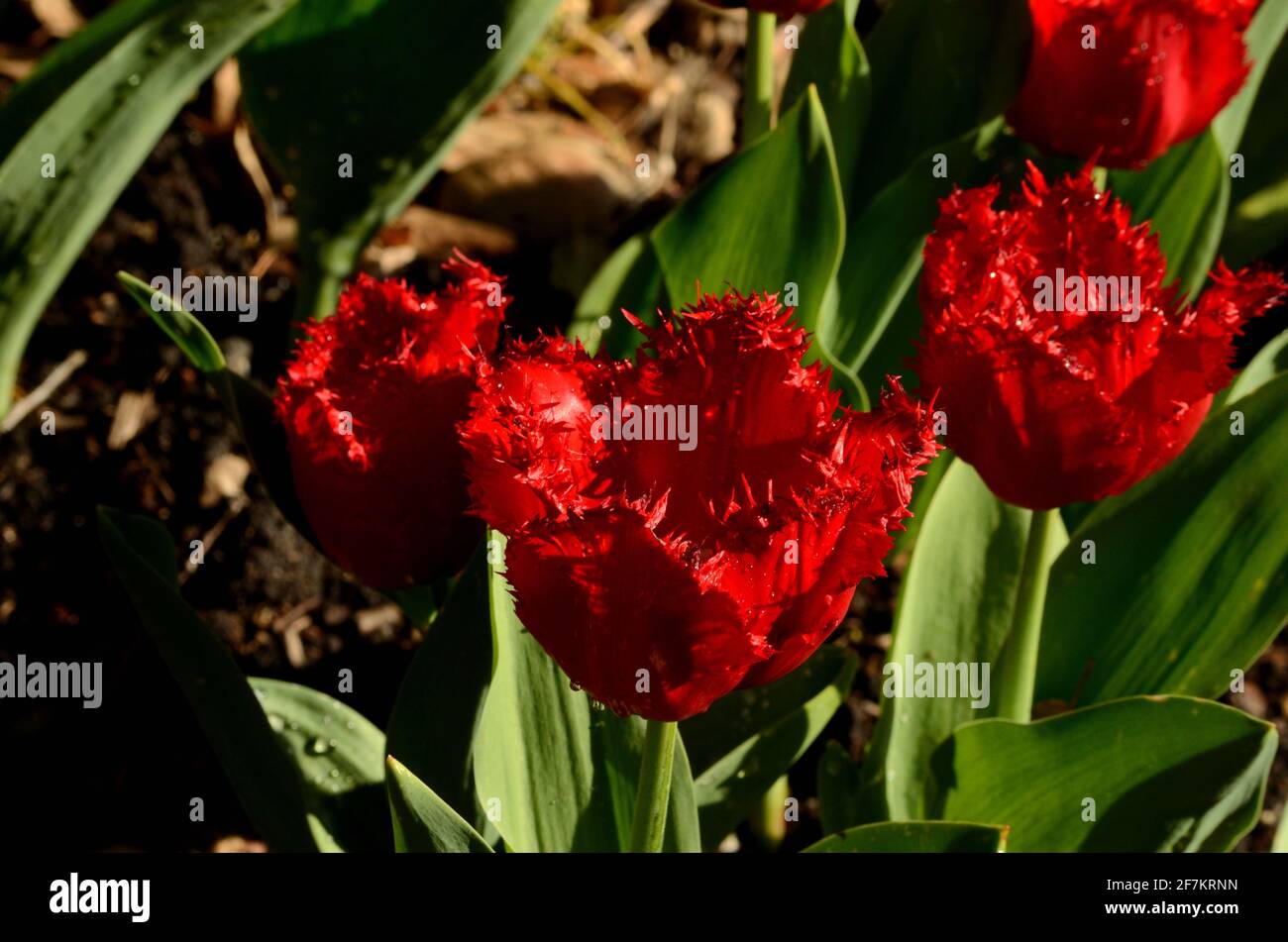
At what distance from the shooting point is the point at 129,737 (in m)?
1.52

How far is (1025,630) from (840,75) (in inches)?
22.5

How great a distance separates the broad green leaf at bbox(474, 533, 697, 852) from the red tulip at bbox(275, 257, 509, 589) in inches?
4.0

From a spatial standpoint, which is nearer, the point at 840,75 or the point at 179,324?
the point at 179,324

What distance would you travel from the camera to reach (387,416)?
2.86 ft

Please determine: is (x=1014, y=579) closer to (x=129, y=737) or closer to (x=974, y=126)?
(x=974, y=126)

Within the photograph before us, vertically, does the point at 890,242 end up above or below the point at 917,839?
above

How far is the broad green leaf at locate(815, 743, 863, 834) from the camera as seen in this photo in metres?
1.27

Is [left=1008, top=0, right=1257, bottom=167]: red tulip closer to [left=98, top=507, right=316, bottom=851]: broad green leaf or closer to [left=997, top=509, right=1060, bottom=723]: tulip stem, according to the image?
[left=997, top=509, right=1060, bottom=723]: tulip stem

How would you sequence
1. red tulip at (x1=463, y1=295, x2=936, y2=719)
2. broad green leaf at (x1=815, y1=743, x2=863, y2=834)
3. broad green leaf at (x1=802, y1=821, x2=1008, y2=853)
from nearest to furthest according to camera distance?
red tulip at (x1=463, y1=295, x2=936, y2=719) < broad green leaf at (x1=802, y1=821, x2=1008, y2=853) < broad green leaf at (x1=815, y1=743, x2=863, y2=834)

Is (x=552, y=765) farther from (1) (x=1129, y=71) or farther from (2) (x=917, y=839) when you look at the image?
(1) (x=1129, y=71)

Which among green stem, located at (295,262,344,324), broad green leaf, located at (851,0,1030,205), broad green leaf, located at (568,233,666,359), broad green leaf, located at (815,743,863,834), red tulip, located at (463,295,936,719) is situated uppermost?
broad green leaf, located at (851,0,1030,205)

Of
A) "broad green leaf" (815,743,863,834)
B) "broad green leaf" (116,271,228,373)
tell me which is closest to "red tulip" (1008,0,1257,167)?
"broad green leaf" (815,743,863,834)

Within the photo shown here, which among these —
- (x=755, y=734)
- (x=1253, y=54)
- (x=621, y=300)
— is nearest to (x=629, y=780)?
(x=755, y=734)

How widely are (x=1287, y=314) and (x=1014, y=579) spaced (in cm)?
96
